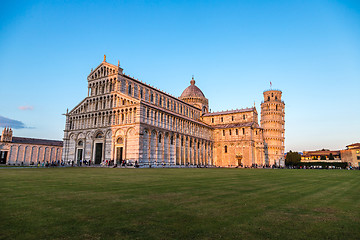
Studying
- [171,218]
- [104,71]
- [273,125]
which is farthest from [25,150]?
[273,125]

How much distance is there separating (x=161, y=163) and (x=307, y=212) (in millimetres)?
41872

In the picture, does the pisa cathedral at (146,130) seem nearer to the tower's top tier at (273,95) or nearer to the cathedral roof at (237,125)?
the cathedral roof at (237,125)

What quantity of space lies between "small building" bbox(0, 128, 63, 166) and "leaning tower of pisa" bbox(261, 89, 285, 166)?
76.3 m

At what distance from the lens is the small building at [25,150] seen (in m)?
65.5

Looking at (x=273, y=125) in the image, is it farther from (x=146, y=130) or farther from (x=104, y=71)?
(x=104, y=71)

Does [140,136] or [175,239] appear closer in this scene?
[175,239]

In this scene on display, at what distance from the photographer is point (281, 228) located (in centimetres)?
574

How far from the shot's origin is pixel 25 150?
70.2 metres

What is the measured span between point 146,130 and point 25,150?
1866 inches

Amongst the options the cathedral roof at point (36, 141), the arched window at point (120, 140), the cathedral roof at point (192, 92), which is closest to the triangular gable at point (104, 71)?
the arched window at point (120, 140)

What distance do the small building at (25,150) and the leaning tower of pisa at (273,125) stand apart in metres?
76.3

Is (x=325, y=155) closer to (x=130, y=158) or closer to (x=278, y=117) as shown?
(x=278, y=117)

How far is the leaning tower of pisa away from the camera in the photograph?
88.9m

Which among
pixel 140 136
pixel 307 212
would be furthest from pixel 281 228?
pixel 140 136
